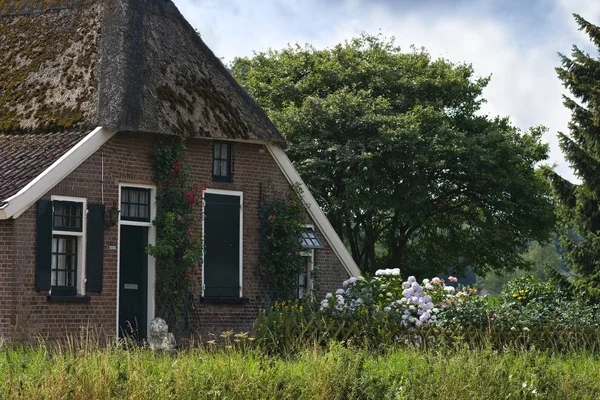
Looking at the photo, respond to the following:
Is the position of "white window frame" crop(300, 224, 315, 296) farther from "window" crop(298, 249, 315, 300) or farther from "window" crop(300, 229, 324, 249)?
"window" crop(300, 229, 324, 249)

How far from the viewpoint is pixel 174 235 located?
21516mm

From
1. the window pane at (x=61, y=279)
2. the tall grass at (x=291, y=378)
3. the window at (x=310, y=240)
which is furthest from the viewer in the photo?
the window at (x=310, y=240)

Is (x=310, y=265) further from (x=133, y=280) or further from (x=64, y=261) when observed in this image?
(x=64, y=261)

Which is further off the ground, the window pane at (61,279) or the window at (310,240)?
the window at (310,240)

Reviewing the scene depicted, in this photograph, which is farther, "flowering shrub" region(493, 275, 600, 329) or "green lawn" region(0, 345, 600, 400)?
"flowering shrub" region(493, 275, 600, 329)

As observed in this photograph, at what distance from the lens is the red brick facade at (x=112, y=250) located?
19281mm

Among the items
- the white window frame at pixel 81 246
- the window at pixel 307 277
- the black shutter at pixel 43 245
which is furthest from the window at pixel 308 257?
the black shutter at pixel 43 245

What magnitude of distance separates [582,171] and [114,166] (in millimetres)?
9902

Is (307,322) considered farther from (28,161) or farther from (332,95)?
(332,95)

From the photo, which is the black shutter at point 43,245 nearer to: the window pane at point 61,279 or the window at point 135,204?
the window pane at point 61,279

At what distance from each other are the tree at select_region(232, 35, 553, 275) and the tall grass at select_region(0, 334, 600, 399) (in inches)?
764

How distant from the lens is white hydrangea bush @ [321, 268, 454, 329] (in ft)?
58.5

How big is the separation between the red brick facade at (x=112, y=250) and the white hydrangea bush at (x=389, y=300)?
2.30m

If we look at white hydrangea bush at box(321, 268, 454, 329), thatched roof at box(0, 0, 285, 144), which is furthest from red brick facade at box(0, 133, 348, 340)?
white hydrangea bush at box(321, 268, 454, 329)
